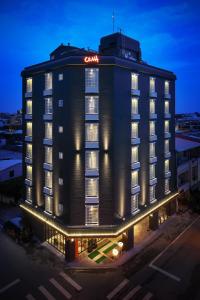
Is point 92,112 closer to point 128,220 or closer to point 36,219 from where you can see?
point 128,220

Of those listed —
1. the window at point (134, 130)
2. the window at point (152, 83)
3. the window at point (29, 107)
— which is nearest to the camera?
the window at point (134, 130)

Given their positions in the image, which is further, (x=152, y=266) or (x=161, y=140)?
(x=161, y=140)

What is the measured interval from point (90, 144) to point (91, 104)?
519cm

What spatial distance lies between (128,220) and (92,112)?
52.6 ft

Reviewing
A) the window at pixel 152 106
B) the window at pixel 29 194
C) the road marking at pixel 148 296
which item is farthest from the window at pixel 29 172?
the road marking at pixel 148 296

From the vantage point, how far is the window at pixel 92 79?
30.9m

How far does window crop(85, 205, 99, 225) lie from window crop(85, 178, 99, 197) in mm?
1651

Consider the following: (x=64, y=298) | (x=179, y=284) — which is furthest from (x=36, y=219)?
(x=179, y=284)

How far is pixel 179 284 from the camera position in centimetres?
2877

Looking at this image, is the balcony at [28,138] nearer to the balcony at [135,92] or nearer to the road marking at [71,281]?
the balcony at [135,92]

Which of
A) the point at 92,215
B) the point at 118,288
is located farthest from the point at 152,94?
the point at 118,288

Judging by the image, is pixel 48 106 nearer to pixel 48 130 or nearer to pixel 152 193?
pixel 48 130

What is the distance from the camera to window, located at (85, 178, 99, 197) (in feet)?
104

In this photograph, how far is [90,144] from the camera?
31156 millimetres
